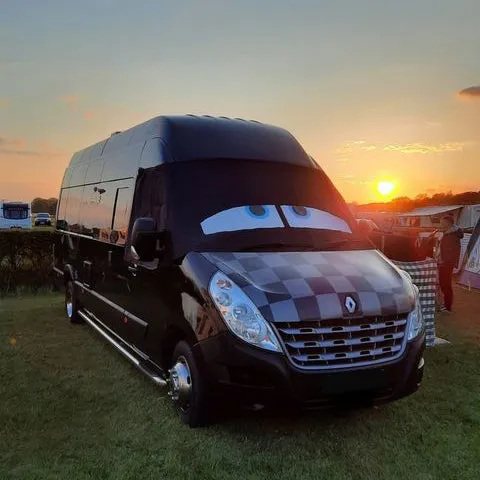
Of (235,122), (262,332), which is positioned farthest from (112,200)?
(262,332)

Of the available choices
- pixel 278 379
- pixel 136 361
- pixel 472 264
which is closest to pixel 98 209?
A: pixel 136 361

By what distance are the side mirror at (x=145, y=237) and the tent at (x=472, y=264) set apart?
1108 cm

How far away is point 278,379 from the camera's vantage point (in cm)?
381

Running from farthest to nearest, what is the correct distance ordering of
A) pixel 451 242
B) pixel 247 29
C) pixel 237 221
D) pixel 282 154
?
pixel 451 242 → pixel 247 29 → pixel 282 154 → pixel 237 221

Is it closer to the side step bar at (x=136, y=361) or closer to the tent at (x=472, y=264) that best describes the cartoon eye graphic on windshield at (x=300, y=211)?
the side step bar at (x=136, y=361)

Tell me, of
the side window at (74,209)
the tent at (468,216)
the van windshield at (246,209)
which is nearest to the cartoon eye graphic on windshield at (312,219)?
the van windshield at (246,209)

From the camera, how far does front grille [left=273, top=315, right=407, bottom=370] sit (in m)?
3.84

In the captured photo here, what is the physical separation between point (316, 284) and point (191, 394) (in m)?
1.29

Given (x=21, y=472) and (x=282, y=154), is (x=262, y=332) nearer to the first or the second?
(x=21, y=472)

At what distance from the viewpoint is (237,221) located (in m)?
4.73

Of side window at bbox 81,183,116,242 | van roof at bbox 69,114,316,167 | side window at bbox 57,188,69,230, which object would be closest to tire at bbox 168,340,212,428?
van roof at bbox 69,114,316,167

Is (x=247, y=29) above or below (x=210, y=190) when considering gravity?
above

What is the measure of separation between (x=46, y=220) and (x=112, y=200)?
58963 millimetres

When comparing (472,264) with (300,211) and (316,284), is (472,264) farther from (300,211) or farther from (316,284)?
(316,284)
